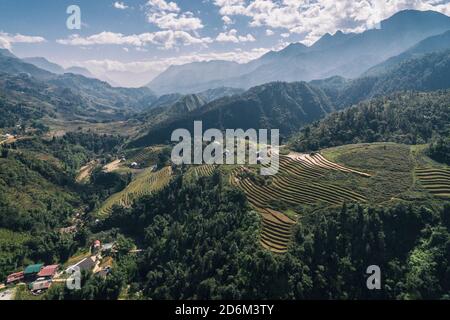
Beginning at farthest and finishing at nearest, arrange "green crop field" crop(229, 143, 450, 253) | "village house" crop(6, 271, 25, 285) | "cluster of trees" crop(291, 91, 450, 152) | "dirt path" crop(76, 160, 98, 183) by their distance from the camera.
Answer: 1. "dirt path" crop(76, 160, 98, 183)
2. "cluster of trees" crop(291, 91, 450, 152)
3. "green crop field" crop(229, 143, 450, 253)
4. "village house" crop(6, 271, 25, 285)

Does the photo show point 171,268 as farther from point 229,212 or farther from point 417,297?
point 417,297

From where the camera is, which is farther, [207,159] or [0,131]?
[0,131]

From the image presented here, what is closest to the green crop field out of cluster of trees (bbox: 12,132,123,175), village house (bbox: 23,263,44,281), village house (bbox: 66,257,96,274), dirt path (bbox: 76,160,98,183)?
village house (bbox: 66,257,96,274)

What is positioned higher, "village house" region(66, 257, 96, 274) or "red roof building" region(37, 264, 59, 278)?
"village house" region(66, 257, 96, 274)

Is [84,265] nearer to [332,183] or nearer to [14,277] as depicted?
[14,277]

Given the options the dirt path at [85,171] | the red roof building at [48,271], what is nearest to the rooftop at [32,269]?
the red roof building at [48,271]

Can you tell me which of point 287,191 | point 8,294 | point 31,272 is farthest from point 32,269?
point 287,191

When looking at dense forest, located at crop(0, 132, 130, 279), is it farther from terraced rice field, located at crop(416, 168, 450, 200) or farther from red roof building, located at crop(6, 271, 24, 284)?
terraced rice field, located at crop(416, 168, 450, 200)
